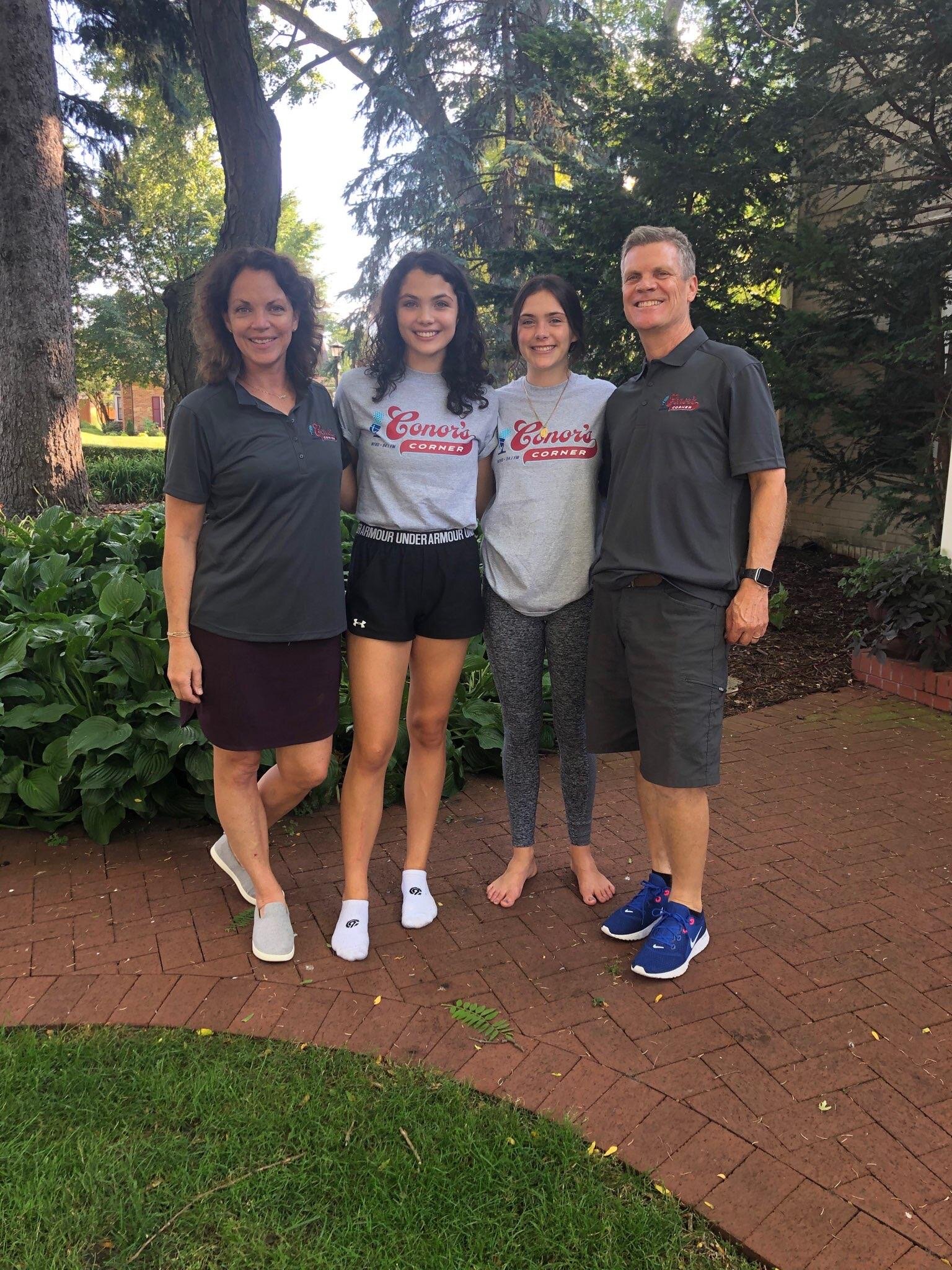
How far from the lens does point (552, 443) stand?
2783 millimetres

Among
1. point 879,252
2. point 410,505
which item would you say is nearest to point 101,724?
point 410,505

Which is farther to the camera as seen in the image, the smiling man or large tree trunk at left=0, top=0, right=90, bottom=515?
large tree trunk at left=0, top=0, right=90, bottom=515

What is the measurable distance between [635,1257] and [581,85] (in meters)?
8.93

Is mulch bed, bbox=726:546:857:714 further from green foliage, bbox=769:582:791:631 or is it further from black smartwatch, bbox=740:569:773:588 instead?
black smartwatch, bbox=740:569:773:588

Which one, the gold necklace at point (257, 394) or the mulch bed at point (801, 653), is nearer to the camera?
the gold necklace at point (257, 394)

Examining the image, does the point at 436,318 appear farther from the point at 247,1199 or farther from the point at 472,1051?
the point at 247,1199

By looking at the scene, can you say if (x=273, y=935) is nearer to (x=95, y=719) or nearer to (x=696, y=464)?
(x=95, y=719)

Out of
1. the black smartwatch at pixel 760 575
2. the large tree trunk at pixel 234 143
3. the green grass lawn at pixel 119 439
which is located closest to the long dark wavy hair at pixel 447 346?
the black smartwatch at pixel 760 575

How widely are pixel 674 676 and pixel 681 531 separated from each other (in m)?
0.40

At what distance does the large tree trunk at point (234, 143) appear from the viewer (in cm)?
730

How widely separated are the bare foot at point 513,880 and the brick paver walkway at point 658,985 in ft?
0.17

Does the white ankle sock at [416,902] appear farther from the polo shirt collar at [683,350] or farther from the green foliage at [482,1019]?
the polo shirt collar at [683,350]

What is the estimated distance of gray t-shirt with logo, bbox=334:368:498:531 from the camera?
2.63 meters

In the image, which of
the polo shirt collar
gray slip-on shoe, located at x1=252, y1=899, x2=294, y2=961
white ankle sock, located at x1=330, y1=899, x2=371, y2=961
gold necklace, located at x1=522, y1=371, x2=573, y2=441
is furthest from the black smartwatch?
gray slip-on shoe, located at x1=252, y1=899, x2=294, y2=961
